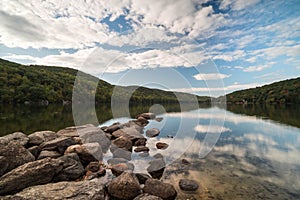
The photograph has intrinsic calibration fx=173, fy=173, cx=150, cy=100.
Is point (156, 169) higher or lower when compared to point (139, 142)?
lower

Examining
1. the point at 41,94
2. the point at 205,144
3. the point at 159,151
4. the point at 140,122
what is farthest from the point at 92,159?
the point at 41,94

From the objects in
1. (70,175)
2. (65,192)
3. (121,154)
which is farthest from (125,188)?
(121,154)

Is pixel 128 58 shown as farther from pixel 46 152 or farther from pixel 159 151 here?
pixel 46 152

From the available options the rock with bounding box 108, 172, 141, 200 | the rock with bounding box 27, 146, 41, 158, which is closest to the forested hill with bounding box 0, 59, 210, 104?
the rock with bounding box 27, 146, 41, 158

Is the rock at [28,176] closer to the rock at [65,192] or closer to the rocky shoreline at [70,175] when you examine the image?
the rocky shoreline at [70,175]

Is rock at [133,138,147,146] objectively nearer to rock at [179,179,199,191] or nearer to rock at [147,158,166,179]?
rock at [147,158,166,179]

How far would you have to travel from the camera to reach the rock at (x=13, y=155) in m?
5.33

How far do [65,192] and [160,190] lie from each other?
8.58ft

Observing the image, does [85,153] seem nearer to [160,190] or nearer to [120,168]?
[120,168]

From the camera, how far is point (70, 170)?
245 inches

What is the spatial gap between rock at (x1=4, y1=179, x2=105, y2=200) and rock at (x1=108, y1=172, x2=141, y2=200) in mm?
572

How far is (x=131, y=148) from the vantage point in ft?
33.2

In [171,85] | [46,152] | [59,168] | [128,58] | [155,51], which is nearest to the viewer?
[59,168]

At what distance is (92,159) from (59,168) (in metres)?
1.89
